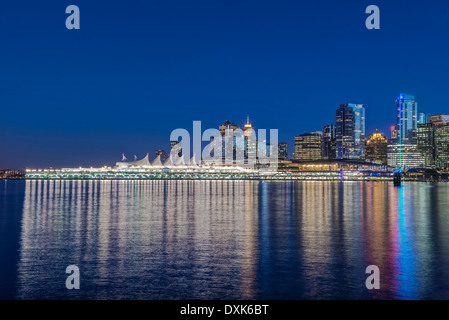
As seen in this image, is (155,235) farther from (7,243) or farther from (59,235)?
(7,243)

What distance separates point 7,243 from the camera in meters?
24.8

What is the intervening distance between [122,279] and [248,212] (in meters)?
25.6

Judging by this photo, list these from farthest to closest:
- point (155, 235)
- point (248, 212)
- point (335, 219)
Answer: point (248, 212)
point (335, 219)
point (155, 235)

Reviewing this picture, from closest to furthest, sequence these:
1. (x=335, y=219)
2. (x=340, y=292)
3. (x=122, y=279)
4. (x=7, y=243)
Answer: (x=340, y=292) → (x=122, y=279) → (x=7, y=243) → (x=335, y=219)

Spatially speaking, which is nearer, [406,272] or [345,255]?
[406,272]

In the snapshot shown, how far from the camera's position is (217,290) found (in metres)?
15.4

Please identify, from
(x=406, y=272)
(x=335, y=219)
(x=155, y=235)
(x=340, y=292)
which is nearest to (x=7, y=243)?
(x=155, y=235)

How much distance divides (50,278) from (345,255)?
41.0ft
